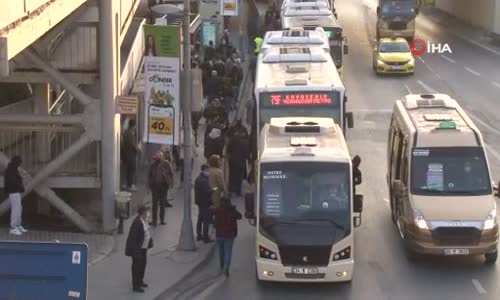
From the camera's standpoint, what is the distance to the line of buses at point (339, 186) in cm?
1584

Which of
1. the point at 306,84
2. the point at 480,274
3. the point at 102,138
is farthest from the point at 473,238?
the point at 102,138

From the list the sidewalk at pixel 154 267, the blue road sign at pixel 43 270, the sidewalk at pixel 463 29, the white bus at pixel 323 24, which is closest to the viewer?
the blue road sign at pixel 43 270

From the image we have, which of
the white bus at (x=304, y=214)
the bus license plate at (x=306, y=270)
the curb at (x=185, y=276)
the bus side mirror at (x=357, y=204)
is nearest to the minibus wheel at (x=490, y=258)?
the bus side mirror at (x=357, y=204)

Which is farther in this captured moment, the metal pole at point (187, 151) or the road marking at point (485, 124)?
the road marking at point (485, 124)

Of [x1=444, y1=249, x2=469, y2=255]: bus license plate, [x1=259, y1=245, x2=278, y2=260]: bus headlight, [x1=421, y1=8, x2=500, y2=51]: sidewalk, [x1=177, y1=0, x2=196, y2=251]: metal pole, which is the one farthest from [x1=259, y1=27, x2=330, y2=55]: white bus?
[x1=421, y1=8, x2=500, y2=51]: sidewalk

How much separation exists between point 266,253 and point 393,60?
27.4m

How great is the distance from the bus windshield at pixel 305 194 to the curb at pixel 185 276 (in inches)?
67.7

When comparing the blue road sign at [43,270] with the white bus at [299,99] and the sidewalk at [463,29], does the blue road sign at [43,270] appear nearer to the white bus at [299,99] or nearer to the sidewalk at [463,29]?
the white bus at [299,99]

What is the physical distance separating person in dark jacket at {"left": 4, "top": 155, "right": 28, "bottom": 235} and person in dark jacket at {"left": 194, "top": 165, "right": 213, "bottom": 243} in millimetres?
3390

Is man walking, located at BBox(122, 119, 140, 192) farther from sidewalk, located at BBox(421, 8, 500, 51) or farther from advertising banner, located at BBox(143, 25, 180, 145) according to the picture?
sidewalk, located at BBox(421, 8, 500, 51)

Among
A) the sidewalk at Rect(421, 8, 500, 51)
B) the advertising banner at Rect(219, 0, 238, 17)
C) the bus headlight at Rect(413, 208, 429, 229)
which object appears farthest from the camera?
the sidewalk at Rect(421, 8, 500, 51)

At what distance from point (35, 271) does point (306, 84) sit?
11.2 m

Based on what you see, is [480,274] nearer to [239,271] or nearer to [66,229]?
[239,271]

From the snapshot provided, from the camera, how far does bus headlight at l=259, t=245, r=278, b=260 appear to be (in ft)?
52.0
